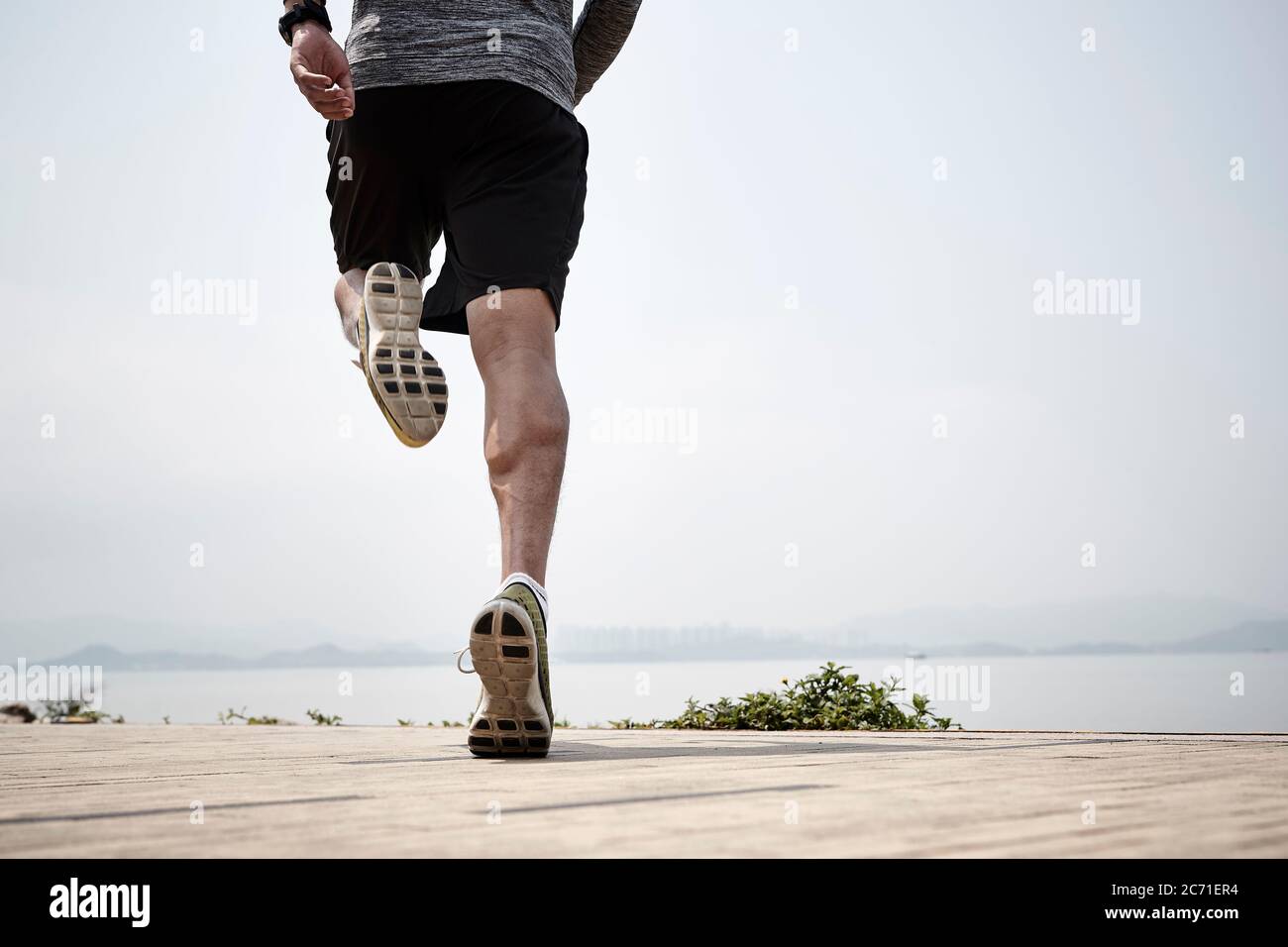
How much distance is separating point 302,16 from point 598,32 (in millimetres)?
713

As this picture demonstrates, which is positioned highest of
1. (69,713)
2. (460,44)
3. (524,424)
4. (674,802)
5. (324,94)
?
(460,44)

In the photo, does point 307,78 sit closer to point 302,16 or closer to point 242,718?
point 302,16

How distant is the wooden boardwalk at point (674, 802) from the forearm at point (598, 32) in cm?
158

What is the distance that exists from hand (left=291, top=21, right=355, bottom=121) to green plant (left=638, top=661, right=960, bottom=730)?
7.48ft

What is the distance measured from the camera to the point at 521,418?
219 cm

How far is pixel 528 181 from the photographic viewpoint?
2.34 m

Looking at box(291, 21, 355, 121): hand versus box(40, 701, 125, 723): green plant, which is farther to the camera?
box(40, 701, 125, 723): green plant

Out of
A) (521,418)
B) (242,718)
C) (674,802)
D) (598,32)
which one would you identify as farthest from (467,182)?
(242,718)

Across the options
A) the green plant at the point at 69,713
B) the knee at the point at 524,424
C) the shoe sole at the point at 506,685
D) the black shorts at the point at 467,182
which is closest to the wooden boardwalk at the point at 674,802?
the shoe sole at the point at 506,685

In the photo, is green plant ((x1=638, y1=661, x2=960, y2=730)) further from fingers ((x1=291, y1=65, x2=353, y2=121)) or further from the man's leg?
fingers ((x1=291, y1=65, x2=353, y2=121))

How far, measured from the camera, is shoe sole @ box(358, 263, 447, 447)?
89.8 inches

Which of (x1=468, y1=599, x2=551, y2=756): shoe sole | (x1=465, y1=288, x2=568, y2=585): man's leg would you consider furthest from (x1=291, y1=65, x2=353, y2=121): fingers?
(x1=468, y1=599, x2=551, y2=756): shoe sole
